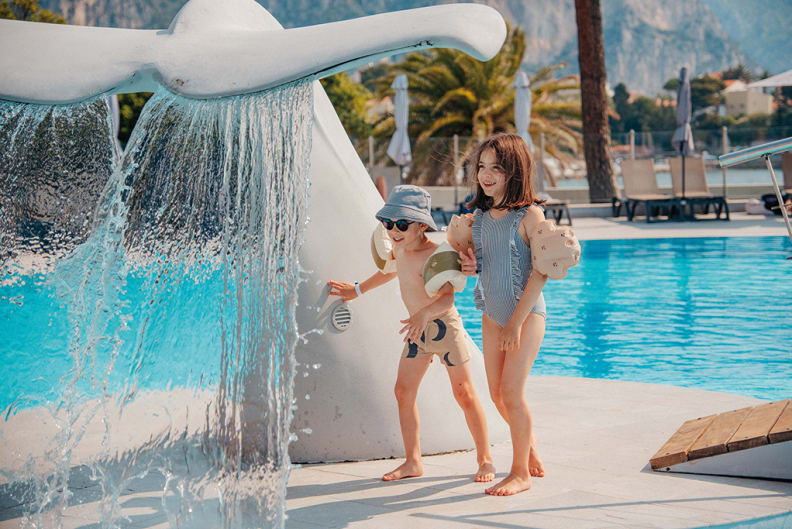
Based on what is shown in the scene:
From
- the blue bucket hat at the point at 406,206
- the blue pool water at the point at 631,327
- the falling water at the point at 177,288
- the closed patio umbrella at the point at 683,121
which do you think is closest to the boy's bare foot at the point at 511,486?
the falling water at the point at 177,288

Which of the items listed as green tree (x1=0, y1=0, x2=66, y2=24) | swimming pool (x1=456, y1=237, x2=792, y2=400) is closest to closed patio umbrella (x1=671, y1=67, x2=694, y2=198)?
swimming pool (x1=456, y1=237, x2=792, y2=400)

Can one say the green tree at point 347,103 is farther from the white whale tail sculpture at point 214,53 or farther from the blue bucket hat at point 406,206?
the white whale tail sculpture at point 214,53

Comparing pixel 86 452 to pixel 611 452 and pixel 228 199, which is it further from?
pixel 611 452

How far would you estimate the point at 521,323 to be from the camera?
393 centimetres

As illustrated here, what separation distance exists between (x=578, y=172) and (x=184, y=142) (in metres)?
30.8

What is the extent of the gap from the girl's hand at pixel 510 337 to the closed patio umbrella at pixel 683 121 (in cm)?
1816

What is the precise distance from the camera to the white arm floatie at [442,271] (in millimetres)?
4012

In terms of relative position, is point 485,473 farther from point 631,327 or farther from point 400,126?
point 400,126

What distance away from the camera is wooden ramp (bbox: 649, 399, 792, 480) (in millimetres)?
4102

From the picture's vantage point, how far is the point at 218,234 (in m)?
4.39

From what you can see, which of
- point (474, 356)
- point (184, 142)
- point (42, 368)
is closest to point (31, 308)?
point (42, 368)

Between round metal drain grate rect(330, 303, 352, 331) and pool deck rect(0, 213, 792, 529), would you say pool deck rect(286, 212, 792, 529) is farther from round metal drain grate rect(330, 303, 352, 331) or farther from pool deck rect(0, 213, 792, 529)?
round metal drain grate rect(330, 303, 352, 331)

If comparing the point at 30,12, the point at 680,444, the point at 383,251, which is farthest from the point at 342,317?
the point at 30,12

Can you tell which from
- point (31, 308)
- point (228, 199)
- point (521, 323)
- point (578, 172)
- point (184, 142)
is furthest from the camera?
point (578, 172)
